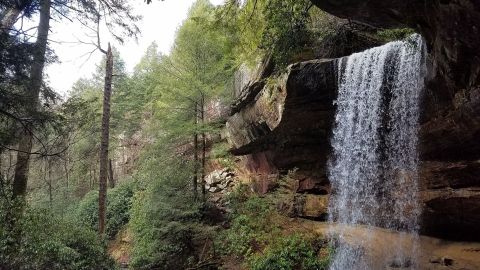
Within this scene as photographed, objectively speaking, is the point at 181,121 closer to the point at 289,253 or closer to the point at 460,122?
the point at 289,253

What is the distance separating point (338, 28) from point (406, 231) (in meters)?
6.74

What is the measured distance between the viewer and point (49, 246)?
8289 millimetres

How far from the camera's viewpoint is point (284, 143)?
13.7 meters

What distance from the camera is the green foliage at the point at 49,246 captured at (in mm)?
7508

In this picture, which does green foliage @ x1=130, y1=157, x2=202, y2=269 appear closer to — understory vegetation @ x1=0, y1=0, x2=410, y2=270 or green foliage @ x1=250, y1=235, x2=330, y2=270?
Result: understory vegetation @ x1=0, y1=0, x2=410, y2=270

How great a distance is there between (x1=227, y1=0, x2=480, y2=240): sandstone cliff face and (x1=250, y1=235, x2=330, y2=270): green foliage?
2.09 meters

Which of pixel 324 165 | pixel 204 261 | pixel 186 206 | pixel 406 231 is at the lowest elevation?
pixel 204 261

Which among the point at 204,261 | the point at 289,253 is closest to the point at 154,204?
the point at 204,261

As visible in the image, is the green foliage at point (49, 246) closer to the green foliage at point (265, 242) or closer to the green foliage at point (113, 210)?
the green foliage at point (265, 242)

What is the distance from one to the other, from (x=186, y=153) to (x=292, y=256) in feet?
19.7

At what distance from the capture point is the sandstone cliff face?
237 inches

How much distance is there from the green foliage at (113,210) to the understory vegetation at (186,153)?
2480 millimetres

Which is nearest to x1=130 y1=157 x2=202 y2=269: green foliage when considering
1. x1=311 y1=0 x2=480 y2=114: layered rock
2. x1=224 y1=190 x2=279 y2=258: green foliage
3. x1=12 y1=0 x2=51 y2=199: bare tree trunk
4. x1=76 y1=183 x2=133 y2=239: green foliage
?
x1=224 y1=190 x2=279 y2=258: green foliage

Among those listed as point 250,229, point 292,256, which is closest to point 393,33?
point 292,256
